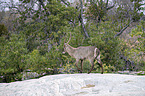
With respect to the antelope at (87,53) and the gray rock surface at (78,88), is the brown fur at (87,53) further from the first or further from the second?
the gray rock surface at (78,88)

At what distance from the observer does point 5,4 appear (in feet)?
35.5

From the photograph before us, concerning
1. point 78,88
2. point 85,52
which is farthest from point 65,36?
point 78,88

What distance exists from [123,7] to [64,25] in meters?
4.71

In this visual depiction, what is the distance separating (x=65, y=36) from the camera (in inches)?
325

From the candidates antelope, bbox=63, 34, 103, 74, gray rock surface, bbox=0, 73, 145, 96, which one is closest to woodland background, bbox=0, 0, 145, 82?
antelope, bbox=63, 34, 103, 74

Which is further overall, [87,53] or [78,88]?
[87,53]

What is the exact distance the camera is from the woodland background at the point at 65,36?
5996 mm

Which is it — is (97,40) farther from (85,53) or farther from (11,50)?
(11,50)

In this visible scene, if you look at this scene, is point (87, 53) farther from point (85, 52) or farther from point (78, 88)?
point (78, 88)

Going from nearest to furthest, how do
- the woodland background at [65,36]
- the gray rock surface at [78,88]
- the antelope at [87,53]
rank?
the gray rock surface at [78,88], the antelope at [87,53], the woodland background at [65,36]

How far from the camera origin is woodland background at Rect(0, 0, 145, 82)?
19.7ft

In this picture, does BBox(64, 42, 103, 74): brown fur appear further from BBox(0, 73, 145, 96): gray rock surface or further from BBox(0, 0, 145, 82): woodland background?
BBox(0, 73, 145, 96): gray rock surface

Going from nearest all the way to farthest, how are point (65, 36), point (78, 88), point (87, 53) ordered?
point (78, 88), point (87, 53), point (65, 36)

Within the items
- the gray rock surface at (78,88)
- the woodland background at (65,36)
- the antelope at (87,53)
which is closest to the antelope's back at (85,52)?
the antelope at (87,53)
